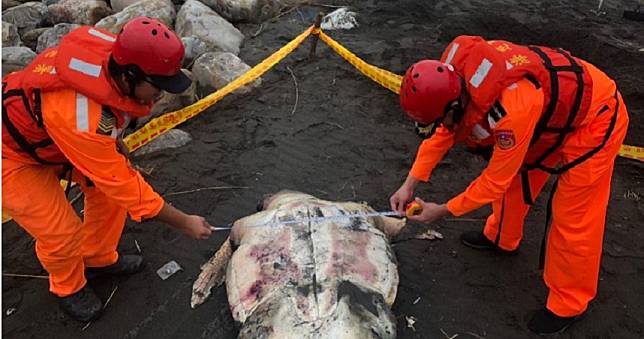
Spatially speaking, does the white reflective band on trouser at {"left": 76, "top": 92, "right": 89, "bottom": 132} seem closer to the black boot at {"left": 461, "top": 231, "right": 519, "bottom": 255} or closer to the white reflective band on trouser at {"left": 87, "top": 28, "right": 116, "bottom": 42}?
the white reflective band on trouser at {"left": 87, "top": 28, "right": 116, "bottom": 42}

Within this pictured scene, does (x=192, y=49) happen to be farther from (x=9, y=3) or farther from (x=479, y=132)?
(x=9, y=3)

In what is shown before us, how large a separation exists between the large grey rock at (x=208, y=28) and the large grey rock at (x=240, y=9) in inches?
16.8

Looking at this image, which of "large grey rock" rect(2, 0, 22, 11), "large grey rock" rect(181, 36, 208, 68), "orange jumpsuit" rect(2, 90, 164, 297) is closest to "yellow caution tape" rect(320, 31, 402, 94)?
"large grey rock" rect(181, 36, 208, 68)

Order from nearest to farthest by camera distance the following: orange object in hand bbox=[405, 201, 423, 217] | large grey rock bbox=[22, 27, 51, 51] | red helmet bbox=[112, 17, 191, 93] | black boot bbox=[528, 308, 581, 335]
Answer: red helmet bbox=[112, 17, 191, 93], orange object in hand bbox=[405, 201, 423, 217], black boot bbox=[528, 308, 581, 335], large grey rock bbox=[22, 27, 51, 51]

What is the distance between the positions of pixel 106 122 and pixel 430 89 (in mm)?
1864

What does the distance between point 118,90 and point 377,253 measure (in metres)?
1.87

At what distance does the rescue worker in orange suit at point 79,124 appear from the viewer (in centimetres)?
277

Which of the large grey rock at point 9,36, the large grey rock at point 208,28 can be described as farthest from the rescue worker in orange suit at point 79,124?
the large grey rock at point 9,36

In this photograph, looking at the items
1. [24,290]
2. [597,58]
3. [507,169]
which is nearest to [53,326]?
[24,290]

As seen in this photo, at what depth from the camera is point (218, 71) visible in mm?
6156

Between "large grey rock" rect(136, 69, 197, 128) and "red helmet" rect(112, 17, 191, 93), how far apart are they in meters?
2.89

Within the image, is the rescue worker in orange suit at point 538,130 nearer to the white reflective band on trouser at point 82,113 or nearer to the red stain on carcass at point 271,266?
the red stain on carcass at point 271,266

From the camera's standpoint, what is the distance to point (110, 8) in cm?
838

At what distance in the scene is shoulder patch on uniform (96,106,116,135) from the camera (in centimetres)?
284
